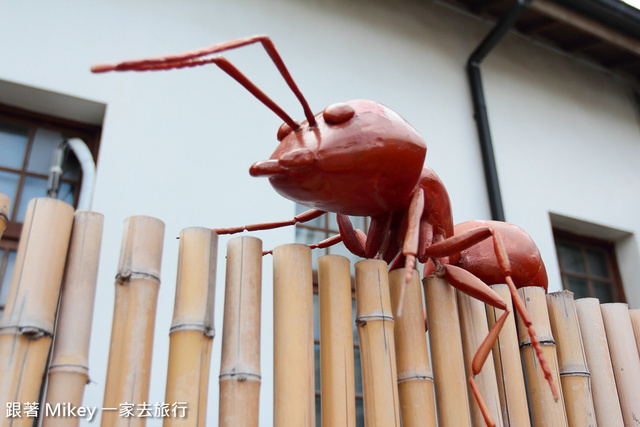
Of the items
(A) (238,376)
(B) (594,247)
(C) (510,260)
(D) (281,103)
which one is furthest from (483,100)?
(A) (238,376)

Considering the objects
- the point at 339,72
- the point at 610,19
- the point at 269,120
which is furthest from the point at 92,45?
the point at 610,19

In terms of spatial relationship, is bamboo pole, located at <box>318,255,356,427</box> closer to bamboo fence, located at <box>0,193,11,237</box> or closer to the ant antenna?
the ant antenna

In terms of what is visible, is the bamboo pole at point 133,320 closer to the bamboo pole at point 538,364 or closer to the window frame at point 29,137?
the bamboo pole at point 538,364

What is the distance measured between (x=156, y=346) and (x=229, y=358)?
3.19 feet

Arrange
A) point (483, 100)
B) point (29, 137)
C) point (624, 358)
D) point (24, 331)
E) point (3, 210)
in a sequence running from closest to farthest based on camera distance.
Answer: point (24, 331) → point (3, 210) → point (624, 358) → point (29, 137) → point (483, 100)

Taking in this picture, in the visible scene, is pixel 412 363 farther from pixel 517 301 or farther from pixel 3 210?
pixel 3 210

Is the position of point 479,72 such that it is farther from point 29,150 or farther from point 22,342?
point 22,342

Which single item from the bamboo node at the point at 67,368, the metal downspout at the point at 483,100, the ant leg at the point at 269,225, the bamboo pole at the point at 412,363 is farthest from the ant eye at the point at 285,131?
the metal downspout at the point at 483,100

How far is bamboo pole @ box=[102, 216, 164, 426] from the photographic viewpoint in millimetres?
1053

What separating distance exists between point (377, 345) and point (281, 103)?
1.65 m

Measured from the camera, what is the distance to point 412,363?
1284 millimetres

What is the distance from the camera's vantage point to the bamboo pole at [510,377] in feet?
4.40

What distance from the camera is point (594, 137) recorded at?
3680 millimetres

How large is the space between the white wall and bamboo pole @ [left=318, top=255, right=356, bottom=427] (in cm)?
94
